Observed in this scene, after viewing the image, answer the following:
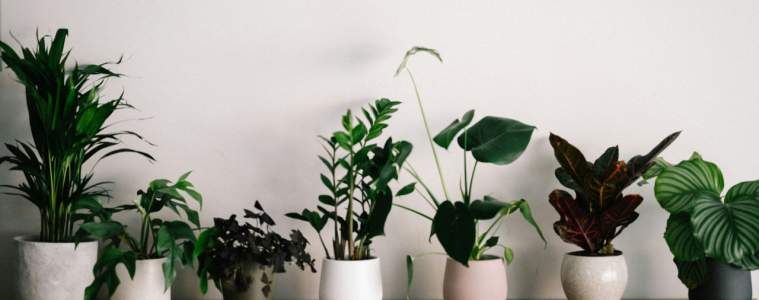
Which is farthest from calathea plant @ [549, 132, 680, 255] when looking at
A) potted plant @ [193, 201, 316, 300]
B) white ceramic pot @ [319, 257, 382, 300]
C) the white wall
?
potted plant @ [193, 201, 316, 300]

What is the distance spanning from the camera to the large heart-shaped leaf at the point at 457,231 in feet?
4.09

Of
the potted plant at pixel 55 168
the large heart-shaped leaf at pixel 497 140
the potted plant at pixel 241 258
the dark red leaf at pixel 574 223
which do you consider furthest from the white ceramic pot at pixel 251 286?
the dark red leaf at pixel 574 223

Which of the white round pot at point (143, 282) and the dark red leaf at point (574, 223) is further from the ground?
the dark red leaf at point (574, 223)

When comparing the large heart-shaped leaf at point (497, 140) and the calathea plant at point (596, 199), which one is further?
the calathea plant at point (596, 199)

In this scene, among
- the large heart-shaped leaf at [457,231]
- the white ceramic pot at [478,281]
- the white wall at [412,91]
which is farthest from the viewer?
the white wall at [412,91]

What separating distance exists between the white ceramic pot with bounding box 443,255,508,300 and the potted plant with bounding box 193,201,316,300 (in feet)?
1.45

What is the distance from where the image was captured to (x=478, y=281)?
1478mm

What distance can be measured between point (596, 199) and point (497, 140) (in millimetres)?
401

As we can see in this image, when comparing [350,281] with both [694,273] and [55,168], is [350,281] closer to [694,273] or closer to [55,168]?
[55,168]

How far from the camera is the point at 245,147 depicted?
1.75m

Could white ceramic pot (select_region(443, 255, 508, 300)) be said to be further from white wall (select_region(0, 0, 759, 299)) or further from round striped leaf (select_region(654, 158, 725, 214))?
round striped leaf (select_region(654, 158, 725, 214))

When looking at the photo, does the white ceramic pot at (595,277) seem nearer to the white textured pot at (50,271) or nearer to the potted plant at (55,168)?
the potted plant at (55,168)

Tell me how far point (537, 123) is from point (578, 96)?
0.57 feet

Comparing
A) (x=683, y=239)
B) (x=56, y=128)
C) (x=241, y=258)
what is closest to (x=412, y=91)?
(x=241, y=258)
